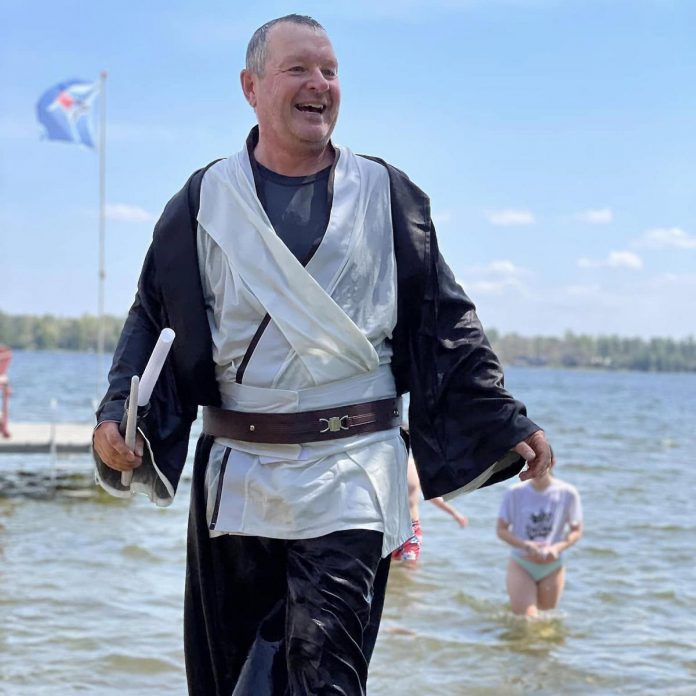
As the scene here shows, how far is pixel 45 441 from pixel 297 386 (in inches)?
509

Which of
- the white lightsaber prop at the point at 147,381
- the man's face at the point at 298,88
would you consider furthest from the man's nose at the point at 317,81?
the white lightsaber prop at the point at 147,381

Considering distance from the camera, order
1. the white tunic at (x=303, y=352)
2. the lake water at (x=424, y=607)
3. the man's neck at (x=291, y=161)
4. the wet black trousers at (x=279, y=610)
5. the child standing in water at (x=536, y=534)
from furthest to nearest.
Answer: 1. the child standing in water at (x=536, y=534)
2. the lake water at (x=424, y=607)
3. the man's neck at (x=291, y=161)
4. the white tunic at (x=303, y=352)
5. the wet black trousers at (x=279, y=610)

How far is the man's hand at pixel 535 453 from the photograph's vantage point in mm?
3426

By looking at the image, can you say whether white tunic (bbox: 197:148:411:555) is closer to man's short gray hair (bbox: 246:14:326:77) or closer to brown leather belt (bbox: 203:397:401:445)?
brown leather belt (bbox: 203:397:401:445)

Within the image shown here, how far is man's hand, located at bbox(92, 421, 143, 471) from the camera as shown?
3293 millimetres

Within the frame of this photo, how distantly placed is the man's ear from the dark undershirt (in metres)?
0.20

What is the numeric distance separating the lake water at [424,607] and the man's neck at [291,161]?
12.0 ft

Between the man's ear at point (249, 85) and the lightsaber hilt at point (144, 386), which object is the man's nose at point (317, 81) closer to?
the man's ear at point (249, 85)

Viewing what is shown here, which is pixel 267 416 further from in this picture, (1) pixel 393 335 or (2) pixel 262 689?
(2) pixel 262 689

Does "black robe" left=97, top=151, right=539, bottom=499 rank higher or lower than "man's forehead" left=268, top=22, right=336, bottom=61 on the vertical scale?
lower

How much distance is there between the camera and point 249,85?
358 centimetres

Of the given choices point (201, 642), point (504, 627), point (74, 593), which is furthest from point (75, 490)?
point (201, 642)

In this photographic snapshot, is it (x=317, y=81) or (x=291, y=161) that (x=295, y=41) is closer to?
(x=317, y=81)

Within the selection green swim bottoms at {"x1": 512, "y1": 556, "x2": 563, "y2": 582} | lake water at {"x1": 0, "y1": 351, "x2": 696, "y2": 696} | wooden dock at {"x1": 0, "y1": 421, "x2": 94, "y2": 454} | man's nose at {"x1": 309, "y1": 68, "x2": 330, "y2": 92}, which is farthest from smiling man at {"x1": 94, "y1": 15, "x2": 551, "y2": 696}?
wooden dock at {"x1": 0, "y1": 421, "x2": 94, "y2": 454}
